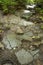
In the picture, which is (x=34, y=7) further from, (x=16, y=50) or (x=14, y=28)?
(x=16, y=50)

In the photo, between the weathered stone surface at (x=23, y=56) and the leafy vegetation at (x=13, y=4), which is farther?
the leafy vegetation at (x=13, y=4)

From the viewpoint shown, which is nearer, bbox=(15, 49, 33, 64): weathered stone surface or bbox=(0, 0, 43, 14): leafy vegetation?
bbox=(15, 49, 33, 64): weathered stone surface

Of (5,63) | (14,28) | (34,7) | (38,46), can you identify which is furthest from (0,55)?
(34,7)

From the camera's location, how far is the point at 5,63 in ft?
12.9

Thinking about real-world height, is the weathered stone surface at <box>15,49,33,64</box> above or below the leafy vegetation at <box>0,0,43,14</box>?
below

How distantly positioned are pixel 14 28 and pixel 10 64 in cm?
156

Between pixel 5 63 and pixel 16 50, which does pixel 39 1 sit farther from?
pixel 5 63

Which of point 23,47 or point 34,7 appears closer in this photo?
point 23,47

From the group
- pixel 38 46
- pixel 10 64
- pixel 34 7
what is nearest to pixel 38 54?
pixel 38 46

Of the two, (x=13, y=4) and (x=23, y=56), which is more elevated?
(x=13, y=4)

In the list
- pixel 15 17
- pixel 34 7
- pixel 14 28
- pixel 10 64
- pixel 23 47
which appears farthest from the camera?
pixel 34 7

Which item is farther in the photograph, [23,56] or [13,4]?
[13,4]

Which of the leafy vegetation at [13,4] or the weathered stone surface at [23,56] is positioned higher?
the leafy vegetation at [13,4]

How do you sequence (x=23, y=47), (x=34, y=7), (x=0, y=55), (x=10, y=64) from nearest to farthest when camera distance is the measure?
(x=10, y=64)
(x=0, y=55)
(x=23, y=47)
(x=34, y=7)
